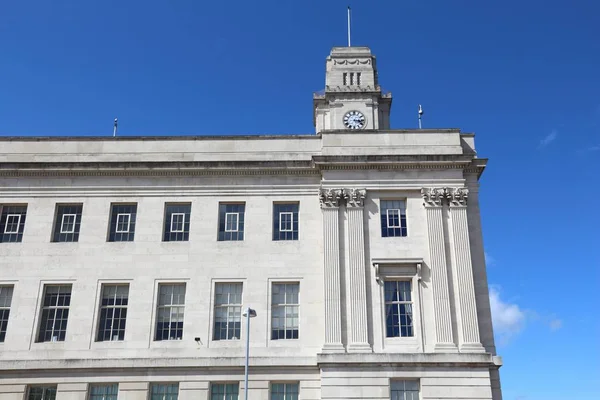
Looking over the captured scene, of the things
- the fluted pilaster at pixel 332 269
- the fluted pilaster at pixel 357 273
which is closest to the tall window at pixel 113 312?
the fluted pilaster at pixel 332 269

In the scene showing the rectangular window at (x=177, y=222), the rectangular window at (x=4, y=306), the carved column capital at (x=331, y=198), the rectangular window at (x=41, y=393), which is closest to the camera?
the rectangular window at (x=41, y=393)

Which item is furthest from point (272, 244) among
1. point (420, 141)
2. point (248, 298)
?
point (420, 141)

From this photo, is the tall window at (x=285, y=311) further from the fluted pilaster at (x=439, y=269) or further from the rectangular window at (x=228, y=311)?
the fluted pilaster at (x=439, y=269)

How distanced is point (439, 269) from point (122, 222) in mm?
16314

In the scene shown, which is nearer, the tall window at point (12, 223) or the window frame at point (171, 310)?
the window frame at point (171, 310)

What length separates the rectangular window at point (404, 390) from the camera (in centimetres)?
2569

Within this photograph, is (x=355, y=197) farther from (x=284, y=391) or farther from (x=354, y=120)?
(x=354, y=120)

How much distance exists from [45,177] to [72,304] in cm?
722

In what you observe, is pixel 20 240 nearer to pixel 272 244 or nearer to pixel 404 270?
pixel 272 244

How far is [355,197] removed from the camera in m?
29.1

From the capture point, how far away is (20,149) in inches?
1241

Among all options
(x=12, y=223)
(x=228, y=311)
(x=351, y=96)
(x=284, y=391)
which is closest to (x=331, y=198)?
(x=228, y=311)

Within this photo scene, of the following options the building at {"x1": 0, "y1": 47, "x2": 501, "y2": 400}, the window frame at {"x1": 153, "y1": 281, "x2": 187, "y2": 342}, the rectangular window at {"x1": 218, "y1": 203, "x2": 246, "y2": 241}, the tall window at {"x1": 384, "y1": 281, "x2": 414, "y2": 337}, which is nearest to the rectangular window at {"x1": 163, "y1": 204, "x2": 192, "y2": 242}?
the building at {"x1": 0, "y1": 47, "x2": 501, "y2": 400}

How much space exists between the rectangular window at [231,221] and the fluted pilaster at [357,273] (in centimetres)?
558
